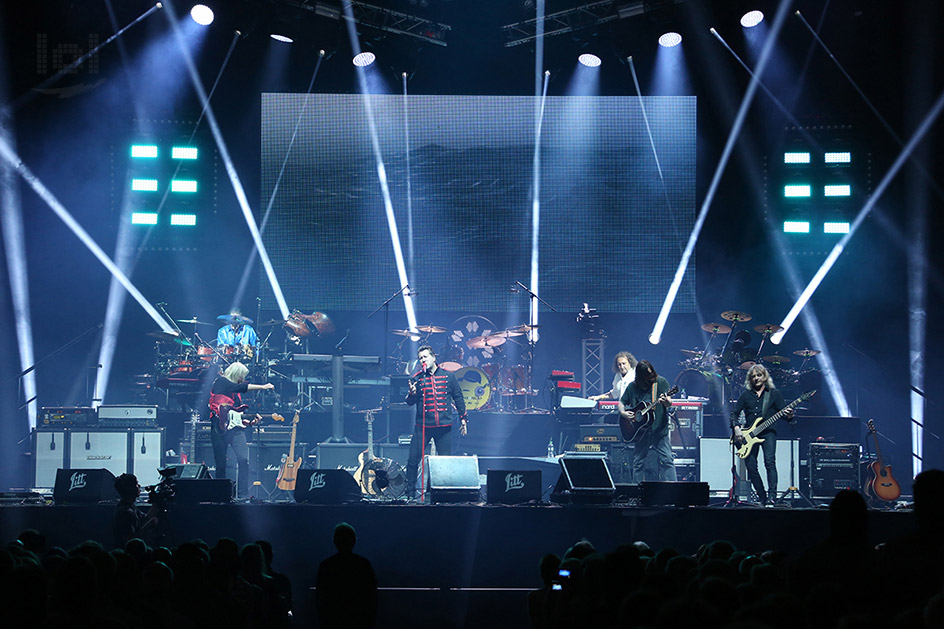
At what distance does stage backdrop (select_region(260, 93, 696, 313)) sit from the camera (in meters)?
15.2

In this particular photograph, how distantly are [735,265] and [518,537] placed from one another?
317 inches

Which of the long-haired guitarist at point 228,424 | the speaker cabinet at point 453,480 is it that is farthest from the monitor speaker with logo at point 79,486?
the speaker cabinet at point 453,480

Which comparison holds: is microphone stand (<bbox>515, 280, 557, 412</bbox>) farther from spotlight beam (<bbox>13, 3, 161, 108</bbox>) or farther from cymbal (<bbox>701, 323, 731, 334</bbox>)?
spotlight beam (<bbox>13, 3, 161, 108</bbox>)

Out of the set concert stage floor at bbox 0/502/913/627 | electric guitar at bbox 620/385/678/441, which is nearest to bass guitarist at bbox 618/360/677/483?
electric guitar at bbox 620/385/678/441

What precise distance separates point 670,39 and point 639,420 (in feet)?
22.2

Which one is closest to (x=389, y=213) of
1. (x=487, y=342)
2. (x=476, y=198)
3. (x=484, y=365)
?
(x=476, y=198)

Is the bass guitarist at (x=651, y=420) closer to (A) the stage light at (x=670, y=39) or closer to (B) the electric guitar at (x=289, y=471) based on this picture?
(B) the electric guitar at (x=289, y=471)

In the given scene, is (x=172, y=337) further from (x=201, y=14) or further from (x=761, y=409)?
(x=761, y=409)

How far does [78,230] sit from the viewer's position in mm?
14672

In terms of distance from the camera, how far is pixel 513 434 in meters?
13.7

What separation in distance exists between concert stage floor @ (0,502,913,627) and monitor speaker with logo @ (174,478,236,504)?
0.60ft

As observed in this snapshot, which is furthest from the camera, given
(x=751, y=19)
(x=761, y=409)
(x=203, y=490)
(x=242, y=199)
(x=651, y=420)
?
(x=242, y=199)

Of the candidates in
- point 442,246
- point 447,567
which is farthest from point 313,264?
point 447,567

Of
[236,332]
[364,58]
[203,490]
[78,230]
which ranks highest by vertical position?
[364,58]
